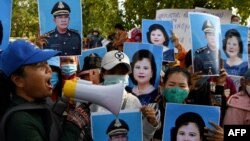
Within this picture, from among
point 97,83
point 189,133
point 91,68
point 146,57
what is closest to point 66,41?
point 91,68

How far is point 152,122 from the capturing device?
3.35 metres

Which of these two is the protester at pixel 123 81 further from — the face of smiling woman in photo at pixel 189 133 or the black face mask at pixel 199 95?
the black face mask at pixel 199 95

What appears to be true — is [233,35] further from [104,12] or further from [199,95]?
[104,12]


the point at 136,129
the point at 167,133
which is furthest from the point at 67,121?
the point at 167,133

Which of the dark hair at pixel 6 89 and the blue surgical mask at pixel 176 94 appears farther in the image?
the blue surgical mask at pixel 176 94

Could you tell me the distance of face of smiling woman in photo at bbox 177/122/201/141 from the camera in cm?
351

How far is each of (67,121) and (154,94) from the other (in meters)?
1.71

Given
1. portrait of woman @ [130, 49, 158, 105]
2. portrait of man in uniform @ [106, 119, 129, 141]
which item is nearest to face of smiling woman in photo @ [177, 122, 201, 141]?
portrait of man in uniform @ [106, 119, 129, 141]

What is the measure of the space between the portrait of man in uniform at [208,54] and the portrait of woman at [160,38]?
1083mm

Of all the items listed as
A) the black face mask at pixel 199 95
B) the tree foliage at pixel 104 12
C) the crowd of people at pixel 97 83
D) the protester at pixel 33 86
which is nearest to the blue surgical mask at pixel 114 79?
the crowd of people at pixel 97 83

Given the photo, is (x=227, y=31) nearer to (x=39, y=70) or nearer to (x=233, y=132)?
(x=233, y=132)

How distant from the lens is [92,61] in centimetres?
510

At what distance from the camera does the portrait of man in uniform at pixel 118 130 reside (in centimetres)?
337

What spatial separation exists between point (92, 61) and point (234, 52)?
1486mm
